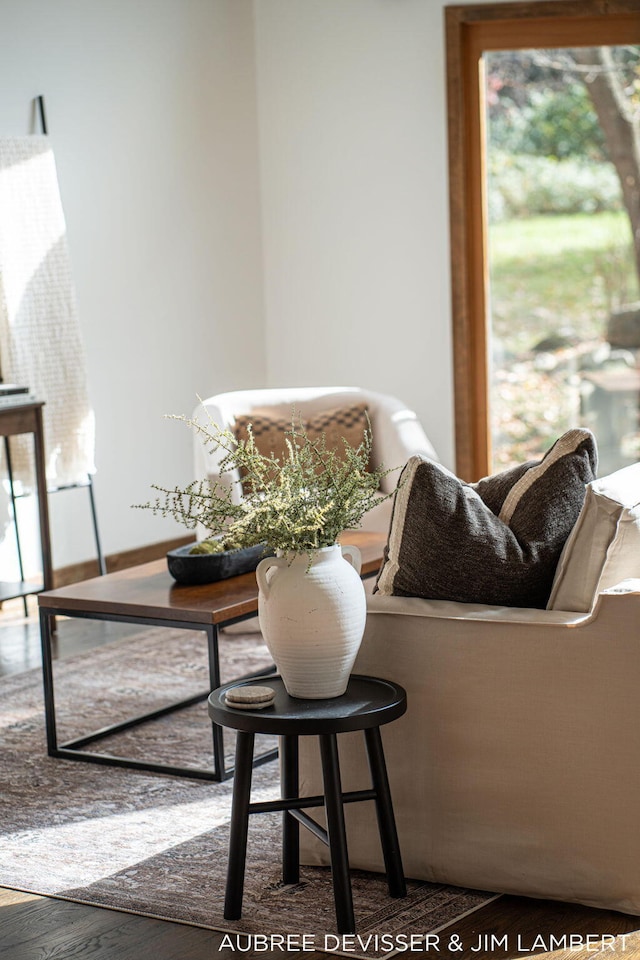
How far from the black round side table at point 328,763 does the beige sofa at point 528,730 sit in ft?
0.35

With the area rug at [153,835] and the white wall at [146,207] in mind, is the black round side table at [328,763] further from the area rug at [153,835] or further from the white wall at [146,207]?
the white wall at [146,207]

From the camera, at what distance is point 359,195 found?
6293mm

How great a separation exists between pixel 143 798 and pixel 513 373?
142 inches

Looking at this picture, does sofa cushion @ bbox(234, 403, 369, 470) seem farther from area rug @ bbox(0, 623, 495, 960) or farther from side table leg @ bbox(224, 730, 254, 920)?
side table leg @ bbox(224, 730, 254, 920)

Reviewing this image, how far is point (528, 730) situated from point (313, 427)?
8.44 feet

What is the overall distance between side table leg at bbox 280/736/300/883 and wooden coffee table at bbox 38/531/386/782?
1.90 feet

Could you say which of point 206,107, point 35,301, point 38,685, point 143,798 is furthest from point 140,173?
point 143,798

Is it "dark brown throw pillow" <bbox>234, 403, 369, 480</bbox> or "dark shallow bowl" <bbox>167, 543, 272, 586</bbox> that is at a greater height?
"dark brown throw pillow" <bbox>234, 403, 369, 480</bbox>

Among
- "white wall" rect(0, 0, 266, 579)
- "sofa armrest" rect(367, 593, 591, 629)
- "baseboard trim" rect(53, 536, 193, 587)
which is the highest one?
"white wall" rect(0, 0, 266, 579)

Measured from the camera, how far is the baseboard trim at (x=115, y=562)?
5531 millimetres

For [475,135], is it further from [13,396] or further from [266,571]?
[266,571]

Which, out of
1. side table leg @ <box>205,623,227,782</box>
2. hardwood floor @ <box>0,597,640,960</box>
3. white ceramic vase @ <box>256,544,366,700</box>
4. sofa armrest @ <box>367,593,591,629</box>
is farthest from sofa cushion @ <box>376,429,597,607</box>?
side table leg @ <box>205,623,227,782</box>

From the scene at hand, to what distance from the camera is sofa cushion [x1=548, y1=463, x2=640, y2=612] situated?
243 centimetres

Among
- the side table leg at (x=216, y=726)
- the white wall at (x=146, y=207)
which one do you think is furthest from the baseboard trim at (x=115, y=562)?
the side table leg at (x=216, y=726)
